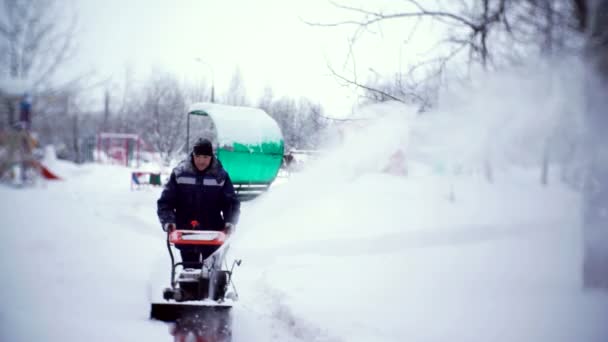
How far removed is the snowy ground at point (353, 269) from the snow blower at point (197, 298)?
0.21 m

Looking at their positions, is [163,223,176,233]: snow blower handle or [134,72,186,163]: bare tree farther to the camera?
[134,72,186,163]: bare tree

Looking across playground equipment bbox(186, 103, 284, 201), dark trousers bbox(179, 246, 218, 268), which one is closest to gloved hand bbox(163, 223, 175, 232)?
dark trousers bbox(179, 246, 218, 268)

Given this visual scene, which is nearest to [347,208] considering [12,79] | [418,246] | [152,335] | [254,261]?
[418,246]

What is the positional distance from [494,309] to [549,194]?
103 centimetres

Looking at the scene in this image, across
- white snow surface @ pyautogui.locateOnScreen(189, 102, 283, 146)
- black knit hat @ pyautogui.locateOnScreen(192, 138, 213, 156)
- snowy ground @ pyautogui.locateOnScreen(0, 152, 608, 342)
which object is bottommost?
snowy ground @ pyautogui.locateOnScreen(0, 152, 608, 342)

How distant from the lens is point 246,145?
3.57 m

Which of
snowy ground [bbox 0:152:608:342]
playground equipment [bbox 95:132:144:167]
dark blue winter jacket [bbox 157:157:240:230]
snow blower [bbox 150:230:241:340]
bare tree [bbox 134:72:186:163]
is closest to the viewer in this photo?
snowy ground [bbox 0:152:608:342]

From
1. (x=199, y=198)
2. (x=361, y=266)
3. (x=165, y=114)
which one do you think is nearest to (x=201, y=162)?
(x=199, y=198)

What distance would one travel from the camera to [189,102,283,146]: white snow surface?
141 inches

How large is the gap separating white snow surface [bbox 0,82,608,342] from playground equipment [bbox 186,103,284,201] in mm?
218

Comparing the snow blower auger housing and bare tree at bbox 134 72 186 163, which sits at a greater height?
bare tree at bbox 134 72 186 163

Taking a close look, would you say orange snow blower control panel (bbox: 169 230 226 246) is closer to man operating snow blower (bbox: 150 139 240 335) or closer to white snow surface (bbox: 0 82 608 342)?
man operating snow blower (bbox: 150 139 240 335)

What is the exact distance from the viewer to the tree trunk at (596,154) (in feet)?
5.32

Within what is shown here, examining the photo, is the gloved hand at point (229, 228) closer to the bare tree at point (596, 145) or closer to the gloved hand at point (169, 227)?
the gloved hand at point (169, 227)
